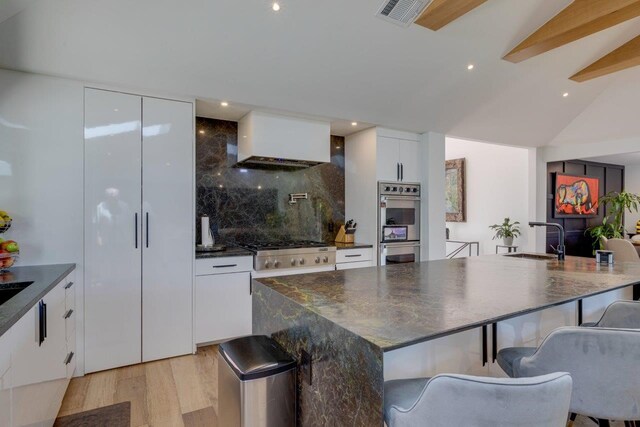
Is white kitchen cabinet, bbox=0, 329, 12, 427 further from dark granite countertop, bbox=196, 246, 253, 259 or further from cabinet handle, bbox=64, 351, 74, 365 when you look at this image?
dark granite countertop, bbox=196, 246, 253, 259

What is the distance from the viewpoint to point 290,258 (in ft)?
11.6

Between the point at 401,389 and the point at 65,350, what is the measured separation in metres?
2.23

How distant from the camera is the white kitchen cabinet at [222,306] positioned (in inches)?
124

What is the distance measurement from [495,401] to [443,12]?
275cm

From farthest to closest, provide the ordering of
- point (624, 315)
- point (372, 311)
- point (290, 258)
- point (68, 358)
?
point (290, 258) → point (68, 358) → point (624, 315) → point (372, 311)

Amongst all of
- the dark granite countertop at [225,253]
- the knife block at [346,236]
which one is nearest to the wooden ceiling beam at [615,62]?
the knife block at [346,236]

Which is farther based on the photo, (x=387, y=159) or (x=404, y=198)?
(x=404, y=198)

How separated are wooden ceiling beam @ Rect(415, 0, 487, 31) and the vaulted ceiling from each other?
0.39 ft

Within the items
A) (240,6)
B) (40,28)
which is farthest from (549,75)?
(40,28)

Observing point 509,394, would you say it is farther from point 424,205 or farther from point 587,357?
point 424,205

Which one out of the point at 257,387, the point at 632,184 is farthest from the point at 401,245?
the point at 632,184

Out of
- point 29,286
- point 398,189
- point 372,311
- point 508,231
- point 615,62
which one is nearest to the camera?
point 372,311

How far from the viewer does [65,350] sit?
225 cm

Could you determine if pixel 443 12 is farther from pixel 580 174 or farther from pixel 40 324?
pixel 580 174
